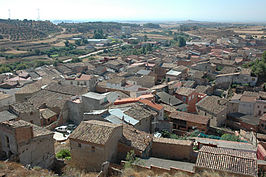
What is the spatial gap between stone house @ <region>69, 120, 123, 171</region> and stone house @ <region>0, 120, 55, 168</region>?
58.2 inches

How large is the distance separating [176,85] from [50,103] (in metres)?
15.0

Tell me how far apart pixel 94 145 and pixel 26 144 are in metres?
3.56

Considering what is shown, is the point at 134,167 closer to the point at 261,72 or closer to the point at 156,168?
the point at 156,168

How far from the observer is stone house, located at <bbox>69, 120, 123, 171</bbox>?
13.3 metres

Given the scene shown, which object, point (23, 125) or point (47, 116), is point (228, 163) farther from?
point (47, 116)

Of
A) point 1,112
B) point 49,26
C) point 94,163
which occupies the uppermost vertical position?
point 49,26

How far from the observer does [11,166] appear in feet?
38.7

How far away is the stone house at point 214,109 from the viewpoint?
2377 cm

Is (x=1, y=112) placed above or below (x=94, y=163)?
above

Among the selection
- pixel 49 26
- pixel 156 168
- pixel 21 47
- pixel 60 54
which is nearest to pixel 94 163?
pixel 156 168

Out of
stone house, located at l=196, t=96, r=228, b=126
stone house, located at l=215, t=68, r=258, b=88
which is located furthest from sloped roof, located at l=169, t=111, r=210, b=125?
stone house, located at l=215, t=68, r=258, b=88

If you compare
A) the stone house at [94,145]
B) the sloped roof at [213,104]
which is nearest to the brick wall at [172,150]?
the stone house at [94,145]

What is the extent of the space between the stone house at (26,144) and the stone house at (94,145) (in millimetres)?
1479

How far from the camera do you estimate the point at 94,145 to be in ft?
44.2
